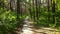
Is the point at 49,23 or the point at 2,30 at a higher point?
the point at 2,30

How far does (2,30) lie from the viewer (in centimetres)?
1032

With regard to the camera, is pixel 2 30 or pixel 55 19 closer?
pixel 2 30

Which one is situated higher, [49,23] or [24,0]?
[24,0]

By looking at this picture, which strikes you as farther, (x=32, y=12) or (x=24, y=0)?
(x=24, y=0)

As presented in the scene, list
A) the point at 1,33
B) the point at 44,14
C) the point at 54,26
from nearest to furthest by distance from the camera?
the point at 1,33, the point at 54,26, the point at 44,14

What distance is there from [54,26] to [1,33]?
839 cm

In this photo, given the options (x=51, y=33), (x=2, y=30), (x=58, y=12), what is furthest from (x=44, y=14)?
→ (x=2, y=30)

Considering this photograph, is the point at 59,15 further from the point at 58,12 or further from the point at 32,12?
the point at 32,12

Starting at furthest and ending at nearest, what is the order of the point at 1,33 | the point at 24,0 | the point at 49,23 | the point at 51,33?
1. the point at 24,0
2. the point at 49,23
3. the point at 51,33
4. the point at 1,33

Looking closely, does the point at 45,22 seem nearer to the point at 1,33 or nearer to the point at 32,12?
the point at 32,12

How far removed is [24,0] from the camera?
30656 millimetres

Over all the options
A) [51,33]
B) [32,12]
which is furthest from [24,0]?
[51,33]

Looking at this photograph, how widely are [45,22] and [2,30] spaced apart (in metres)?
9.74

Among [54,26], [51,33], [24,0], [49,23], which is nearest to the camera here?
[51,33]
